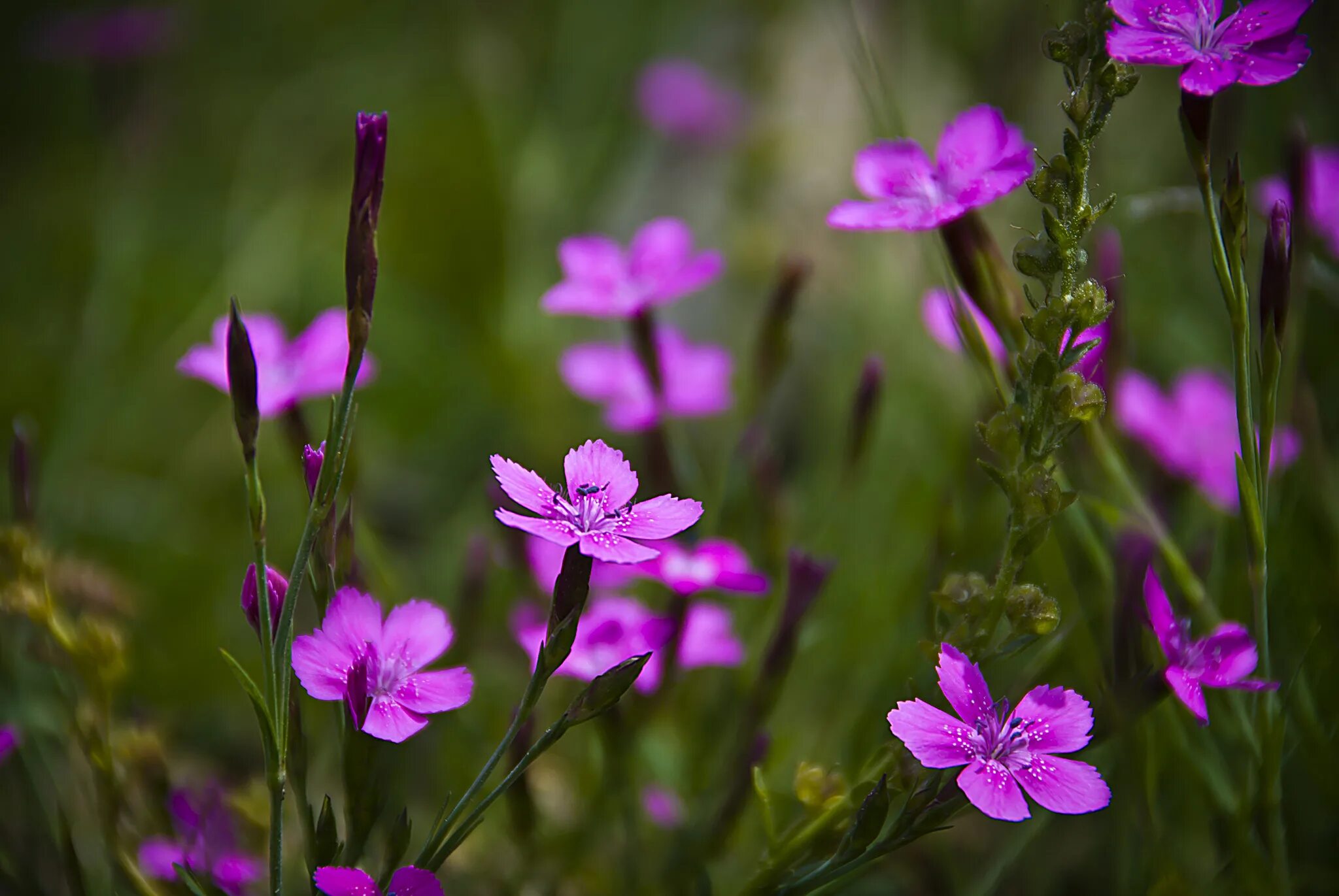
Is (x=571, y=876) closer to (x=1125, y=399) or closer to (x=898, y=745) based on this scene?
(x=898, y=745)

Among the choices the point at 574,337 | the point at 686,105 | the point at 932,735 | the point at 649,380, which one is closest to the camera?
the point at 932,735

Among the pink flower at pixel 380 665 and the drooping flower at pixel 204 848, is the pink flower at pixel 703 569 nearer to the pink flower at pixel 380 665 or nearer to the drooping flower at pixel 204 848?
the pink flower at pixel 380 665

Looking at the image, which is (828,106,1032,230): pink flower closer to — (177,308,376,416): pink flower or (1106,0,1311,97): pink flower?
(1106,0,1311,97): pink flower

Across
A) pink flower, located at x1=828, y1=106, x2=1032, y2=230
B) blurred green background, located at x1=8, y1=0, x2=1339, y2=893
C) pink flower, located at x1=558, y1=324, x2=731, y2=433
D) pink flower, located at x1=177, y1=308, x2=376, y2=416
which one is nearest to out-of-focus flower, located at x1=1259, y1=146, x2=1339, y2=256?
blurred green background, located at x1=8, y1=0, x2=1339, y2=893

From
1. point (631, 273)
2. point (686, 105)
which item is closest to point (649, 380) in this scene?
point (631, 273)

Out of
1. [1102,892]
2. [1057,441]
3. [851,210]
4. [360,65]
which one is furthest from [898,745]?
[360,65]

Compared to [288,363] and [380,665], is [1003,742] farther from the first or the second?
[288,363]

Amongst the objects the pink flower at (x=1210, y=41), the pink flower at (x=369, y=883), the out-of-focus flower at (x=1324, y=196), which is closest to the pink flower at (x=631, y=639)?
the pink flower at (x=369, y=883)
